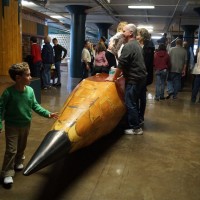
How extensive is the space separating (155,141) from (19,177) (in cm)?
202

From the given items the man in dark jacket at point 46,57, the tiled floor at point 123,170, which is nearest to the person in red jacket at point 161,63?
the tiled floor at point 123,170

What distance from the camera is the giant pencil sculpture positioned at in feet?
8.43

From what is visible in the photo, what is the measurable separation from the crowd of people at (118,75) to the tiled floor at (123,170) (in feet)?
0.81

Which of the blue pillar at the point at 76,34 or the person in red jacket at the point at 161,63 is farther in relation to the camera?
the blue pillar at the point at 76,34

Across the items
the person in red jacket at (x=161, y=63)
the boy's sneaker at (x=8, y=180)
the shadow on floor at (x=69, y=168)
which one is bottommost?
the shadow on floor at (x=69, y=168)

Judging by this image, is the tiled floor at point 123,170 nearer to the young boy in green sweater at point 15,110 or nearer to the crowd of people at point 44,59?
the young boy in green sweater at point 15,110

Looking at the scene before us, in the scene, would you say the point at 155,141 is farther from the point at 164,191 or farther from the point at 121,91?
the point at 164,191

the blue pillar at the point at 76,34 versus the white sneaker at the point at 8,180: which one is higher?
the blue pillar at the point at 76,34

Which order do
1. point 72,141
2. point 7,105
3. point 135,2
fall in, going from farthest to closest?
point 135,2, point 72,141, point 7,105

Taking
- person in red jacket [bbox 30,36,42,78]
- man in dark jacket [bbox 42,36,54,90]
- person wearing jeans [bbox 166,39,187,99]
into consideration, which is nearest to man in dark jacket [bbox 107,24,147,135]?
person wearing jeans [bbox 166,39,187,99]

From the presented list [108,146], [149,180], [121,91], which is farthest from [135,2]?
[149,180]

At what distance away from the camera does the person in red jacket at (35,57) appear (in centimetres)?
782

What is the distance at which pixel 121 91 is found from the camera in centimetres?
432

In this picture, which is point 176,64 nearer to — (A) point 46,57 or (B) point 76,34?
(A) point 46,57
